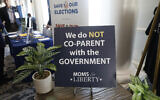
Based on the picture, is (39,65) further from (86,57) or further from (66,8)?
(66,8)

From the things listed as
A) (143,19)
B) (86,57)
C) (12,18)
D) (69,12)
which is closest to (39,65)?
(86,57)

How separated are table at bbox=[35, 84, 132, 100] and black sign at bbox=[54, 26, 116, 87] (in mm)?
86

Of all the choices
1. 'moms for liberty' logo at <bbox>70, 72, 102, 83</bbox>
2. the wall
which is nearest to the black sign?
'moms for liberty' logo at <bbox>70, 72, 102, 83</bbox>

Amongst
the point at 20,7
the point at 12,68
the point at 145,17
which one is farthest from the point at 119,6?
the point at 20,7

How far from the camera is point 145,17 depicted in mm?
2086

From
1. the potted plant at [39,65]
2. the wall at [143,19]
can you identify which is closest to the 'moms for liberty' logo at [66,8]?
the potted plant at [39,65]

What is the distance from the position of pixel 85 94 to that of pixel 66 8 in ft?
4.29

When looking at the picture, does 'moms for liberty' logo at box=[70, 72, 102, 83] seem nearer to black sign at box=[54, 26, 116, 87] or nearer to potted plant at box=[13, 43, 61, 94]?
black sign at box=[54, 26, 116, 87]

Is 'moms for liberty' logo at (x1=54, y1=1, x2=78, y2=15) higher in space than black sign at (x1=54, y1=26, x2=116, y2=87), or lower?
higher

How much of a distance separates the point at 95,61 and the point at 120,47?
102 centimetres

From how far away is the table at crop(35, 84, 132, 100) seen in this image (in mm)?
967

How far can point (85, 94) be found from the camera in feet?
3.32

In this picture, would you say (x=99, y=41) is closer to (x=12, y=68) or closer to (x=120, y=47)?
(x=120, y=47)

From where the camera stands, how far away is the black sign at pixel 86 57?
966mm
